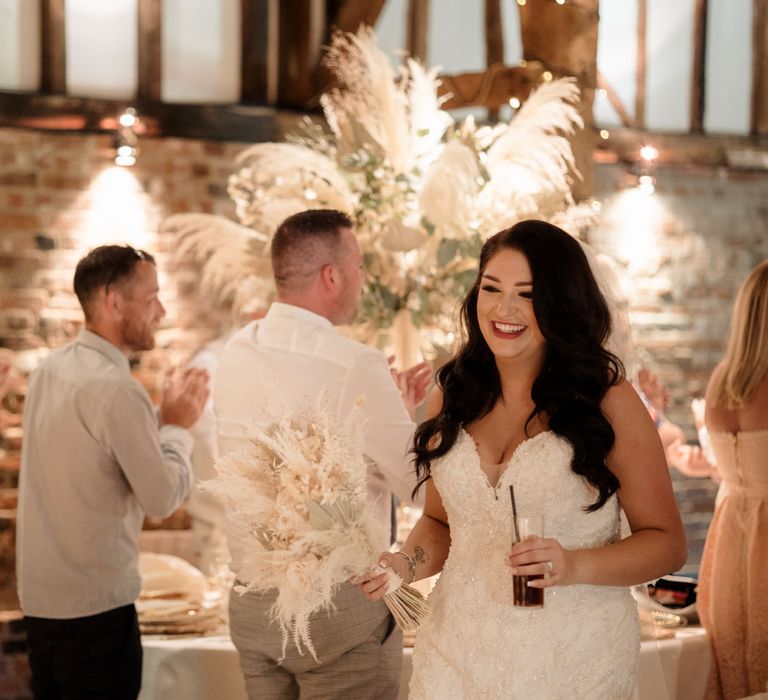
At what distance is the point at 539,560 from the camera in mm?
2182

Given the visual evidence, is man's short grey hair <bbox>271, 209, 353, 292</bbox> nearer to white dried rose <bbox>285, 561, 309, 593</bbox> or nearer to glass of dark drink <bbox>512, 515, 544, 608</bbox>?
white dried rose <bbox>285, 561, 309, 593</bbox>

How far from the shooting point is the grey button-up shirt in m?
3.36

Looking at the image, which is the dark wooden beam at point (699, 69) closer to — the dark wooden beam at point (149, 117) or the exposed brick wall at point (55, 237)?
the dark wooden beam at point (149, 117)

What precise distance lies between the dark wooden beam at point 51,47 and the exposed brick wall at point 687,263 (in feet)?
11.6

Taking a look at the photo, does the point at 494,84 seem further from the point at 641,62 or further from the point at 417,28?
the point at 641,62

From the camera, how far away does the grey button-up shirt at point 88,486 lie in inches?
132

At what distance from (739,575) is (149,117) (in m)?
4.19

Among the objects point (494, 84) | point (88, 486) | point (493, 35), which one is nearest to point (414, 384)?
point (88, 486)

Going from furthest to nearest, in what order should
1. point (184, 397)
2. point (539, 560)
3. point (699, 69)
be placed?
point (699, 69)
point (184, 397)
point (539, 560)

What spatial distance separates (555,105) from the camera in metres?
4.13

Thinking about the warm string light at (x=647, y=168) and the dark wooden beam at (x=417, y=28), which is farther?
the warm string light at (x=647, y=168)

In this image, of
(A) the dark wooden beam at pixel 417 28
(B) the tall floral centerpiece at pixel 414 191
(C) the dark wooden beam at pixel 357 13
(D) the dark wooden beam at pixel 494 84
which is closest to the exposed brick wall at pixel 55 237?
(C) the dark wooden beam at pixel 357 13

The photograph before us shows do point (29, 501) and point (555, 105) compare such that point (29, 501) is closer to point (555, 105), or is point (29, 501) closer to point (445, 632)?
point (445, 632)

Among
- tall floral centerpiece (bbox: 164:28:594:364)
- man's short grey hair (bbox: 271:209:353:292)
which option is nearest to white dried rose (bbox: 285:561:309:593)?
man's short grey hair (bbox: 271:209:353:292)
